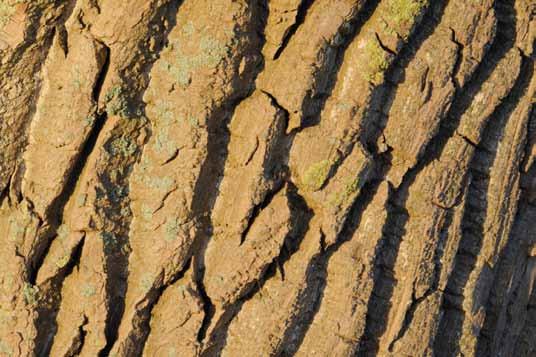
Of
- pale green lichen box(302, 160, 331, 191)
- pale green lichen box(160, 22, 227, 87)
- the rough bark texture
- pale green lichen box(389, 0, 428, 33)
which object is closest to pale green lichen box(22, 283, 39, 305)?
the rough bark texture

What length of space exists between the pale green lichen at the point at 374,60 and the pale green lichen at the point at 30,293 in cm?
135

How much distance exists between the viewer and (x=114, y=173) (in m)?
2.30

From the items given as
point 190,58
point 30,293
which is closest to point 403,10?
point 190,58

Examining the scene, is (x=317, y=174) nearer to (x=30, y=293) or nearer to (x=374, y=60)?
(x=374, y=60)

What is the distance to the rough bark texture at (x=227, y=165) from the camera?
226 centimetres

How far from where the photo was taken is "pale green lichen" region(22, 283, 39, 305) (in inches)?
90.7

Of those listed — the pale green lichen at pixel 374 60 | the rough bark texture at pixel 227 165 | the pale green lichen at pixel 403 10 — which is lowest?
the rough bark texture at pixel 227 165

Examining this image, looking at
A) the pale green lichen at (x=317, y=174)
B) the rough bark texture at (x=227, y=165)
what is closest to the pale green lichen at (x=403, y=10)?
the rough bark texture at (x=227, y=165)

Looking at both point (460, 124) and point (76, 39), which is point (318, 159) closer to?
point (460, 124)

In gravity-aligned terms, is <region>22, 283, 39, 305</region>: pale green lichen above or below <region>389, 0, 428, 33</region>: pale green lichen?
below

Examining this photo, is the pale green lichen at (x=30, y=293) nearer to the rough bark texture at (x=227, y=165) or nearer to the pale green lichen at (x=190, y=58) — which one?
the rough bark texture at (x=227, y=165)

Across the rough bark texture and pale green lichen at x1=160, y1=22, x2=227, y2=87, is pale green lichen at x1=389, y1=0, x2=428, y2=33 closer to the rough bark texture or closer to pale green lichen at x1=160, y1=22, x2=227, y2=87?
the rough bark texture

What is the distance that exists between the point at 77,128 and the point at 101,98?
0.13 meters

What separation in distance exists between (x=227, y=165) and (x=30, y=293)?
2.61 ft
